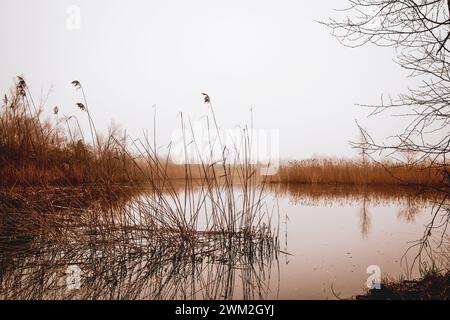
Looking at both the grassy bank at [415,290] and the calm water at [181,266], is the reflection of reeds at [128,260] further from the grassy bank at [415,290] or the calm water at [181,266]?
the grassy bank at [415,290]

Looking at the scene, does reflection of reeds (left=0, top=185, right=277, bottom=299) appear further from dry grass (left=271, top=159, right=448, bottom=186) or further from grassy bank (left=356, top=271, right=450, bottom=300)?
dry grass (left=271, top=159, right=448, bottom=186)

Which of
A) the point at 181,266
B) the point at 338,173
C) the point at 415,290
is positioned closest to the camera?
the point at 415,290

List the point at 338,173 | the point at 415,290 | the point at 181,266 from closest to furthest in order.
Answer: the point at 415,290 < the point at 181,266 < the point at 338,173

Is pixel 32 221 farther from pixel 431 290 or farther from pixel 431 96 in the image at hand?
pixel 431 96

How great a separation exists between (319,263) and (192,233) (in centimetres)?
134

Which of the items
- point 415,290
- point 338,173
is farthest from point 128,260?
Answer: point 338,173

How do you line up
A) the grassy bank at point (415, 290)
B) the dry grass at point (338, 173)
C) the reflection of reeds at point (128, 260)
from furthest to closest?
the dry grass at point (338, 173) < the reflection of reeds at point (128, 260) < the grassy bank at point (415, 290)

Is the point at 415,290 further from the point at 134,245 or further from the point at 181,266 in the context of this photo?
the point at 134,245

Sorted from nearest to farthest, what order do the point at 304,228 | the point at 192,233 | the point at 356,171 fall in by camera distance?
the point at 192,233 < the point at 304,228 < the point at 356,171

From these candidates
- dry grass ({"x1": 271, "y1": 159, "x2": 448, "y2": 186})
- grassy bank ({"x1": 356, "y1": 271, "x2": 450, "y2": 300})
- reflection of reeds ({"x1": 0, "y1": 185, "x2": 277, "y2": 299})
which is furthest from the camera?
dry grass ({"x1": 271, "y1": 159, "x2": 448, "y2": 186})

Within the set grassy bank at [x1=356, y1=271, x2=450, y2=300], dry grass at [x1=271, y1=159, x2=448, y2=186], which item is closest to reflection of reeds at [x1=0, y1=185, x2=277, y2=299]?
grassy bank at [x1=356, y1=271, x2=450, y2=300]

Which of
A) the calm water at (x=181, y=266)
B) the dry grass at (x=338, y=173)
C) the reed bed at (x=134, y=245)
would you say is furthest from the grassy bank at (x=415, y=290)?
the dry grass at (x=338, y=173)
